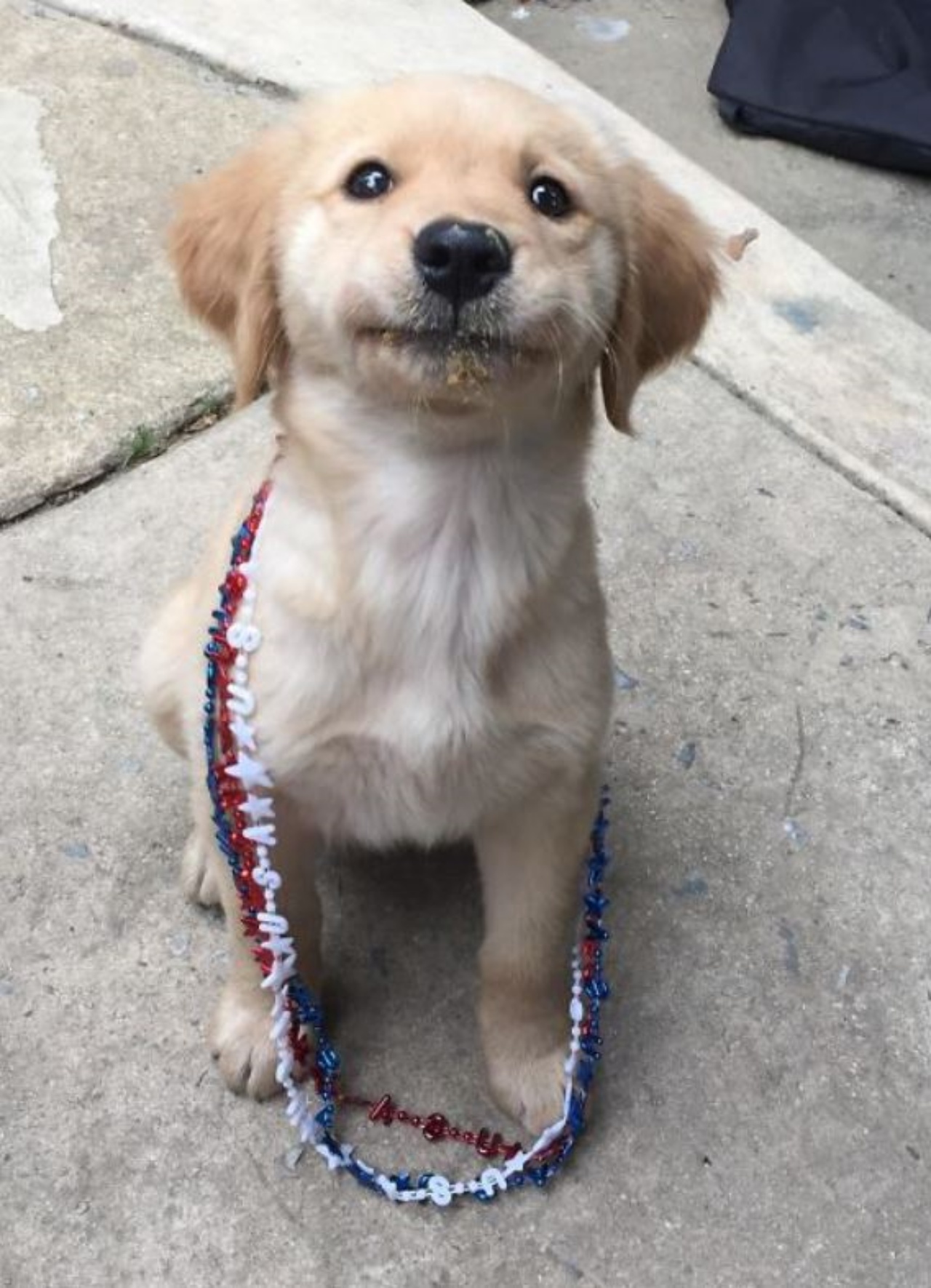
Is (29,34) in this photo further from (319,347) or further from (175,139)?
(319,347)

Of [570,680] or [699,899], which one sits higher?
[570,680]

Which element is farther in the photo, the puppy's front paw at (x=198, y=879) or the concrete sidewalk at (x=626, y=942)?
the puppy's front paw at (x=198, y=879)

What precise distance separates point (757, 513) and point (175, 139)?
1.70 meters

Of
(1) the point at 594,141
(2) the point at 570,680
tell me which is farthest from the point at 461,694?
(1) the point at 594,141

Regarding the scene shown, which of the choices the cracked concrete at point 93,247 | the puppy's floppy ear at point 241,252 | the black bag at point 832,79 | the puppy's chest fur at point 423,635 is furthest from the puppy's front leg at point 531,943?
the black bag at point 832,79

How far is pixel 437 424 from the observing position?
5.54 feet

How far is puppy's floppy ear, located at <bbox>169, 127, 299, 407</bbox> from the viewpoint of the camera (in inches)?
70.5

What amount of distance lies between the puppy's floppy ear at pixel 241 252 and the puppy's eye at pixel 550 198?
1.03 feet

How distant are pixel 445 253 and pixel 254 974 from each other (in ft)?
3.51

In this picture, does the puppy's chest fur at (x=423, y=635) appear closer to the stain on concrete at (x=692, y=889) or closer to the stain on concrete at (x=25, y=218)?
the stain on concrete at (x=692, y=889)

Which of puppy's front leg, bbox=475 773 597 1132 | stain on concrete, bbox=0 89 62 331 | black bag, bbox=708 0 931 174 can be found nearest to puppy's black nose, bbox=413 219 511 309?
puppy's front leg, bbox=475 773 597 1132

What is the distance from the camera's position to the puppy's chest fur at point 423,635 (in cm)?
179

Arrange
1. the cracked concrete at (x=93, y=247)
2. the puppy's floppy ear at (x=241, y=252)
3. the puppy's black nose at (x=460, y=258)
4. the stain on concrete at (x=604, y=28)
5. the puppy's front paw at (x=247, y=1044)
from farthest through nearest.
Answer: the stain on concrete at (x=604, y=28), the cracked concrete at (x=93, y=247), the puppy's front paw at (x=247, y=1044), the puppy's floppy ear at (x=241, y=252), the puppy's black nose at (x=460, y=258)

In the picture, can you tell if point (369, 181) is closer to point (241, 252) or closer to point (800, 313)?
point (241, 252)
